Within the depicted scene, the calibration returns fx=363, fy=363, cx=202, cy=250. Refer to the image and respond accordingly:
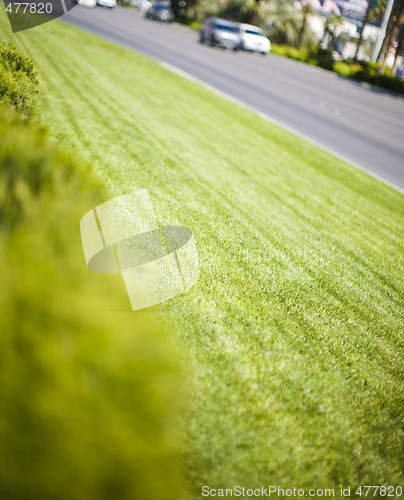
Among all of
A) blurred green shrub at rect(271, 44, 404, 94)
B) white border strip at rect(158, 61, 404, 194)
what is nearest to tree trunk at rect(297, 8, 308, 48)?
blurred green shrub at rect(271, 44, 404, 94)

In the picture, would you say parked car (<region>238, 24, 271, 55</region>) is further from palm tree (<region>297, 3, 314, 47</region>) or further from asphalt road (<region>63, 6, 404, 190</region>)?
palm tree (<region>297, 3, 314, 47</region>)

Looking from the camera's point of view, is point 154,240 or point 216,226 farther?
point 216,226

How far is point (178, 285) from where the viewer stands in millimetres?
3766

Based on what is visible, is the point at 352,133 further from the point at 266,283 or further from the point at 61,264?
the point at 61,264

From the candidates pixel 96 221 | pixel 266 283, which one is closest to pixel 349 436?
pixel 266 283

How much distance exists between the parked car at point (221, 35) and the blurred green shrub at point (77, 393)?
3257 cm

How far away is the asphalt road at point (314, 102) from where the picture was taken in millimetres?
12570

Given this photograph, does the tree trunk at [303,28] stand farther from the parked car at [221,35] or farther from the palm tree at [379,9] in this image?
the palm tree at [379,9]

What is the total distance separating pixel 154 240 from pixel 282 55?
41368 millimetres

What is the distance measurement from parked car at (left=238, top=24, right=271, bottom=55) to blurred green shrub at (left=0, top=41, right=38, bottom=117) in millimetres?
31153

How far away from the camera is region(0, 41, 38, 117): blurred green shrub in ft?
14.5

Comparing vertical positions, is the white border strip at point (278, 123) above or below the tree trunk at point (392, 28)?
below

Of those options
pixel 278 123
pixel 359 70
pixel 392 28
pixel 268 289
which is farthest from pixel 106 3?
pixel 268 289

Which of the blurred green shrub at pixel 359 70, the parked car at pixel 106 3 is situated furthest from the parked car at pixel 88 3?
the blurred green shrub at pixel 359 70
